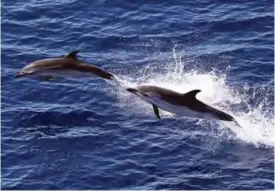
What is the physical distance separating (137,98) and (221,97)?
425 cm

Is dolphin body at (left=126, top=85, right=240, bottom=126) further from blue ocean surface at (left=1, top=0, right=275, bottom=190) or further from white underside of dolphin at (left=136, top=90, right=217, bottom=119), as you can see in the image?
blue ocean surface at (left=1, top=0, right=275, bottom=190)

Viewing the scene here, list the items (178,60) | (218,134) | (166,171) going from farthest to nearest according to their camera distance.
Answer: (178,60) < (218,134) < (166,171)

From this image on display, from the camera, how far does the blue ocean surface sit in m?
32.4

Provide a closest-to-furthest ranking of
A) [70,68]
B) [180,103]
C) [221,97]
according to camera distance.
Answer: [180,103]
[70,68]
[221,97]

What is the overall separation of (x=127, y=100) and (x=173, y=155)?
5.82 m

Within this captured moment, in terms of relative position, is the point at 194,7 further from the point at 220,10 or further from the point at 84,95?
the point at 84,95

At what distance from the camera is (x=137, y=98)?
1523 inches

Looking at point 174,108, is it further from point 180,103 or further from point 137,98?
point 137,98

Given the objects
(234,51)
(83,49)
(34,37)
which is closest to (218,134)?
(234,51)

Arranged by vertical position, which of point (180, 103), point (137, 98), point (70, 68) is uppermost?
point (137, 98)

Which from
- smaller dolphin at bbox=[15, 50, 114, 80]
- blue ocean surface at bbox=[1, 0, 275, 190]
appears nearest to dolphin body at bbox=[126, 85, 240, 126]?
smaller dolphin at bbox=[15, 50, 114, 80]

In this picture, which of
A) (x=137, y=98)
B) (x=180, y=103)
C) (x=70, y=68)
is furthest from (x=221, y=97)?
(x=70, y=68)

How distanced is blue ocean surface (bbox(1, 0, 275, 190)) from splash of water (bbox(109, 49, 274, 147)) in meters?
0.05

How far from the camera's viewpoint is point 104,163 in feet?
108
